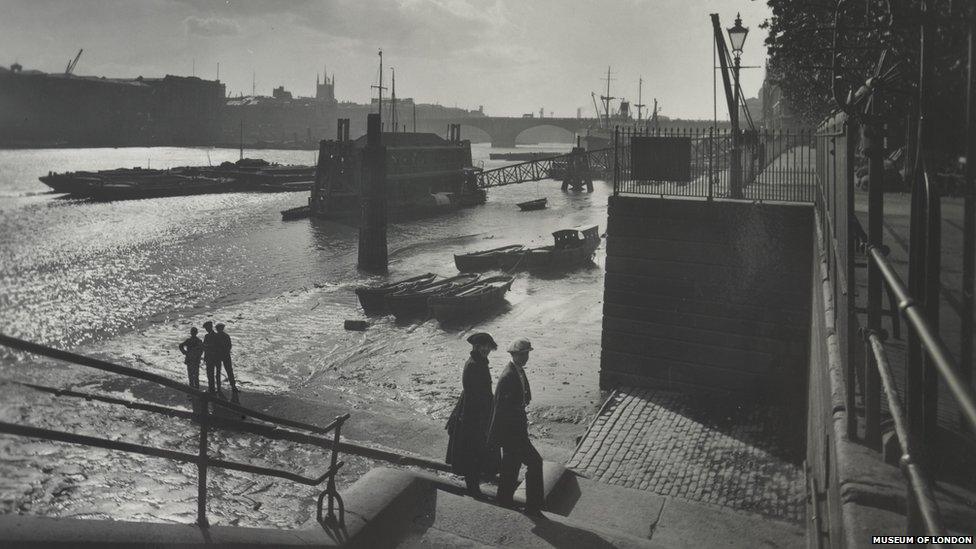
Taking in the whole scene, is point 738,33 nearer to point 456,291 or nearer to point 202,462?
point 456,291

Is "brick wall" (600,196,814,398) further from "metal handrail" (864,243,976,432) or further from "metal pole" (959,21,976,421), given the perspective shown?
"metal handrail" (864,243,976,432)

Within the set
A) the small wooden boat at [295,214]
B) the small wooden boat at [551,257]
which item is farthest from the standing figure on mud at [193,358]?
the small wooden boat at [295,214]

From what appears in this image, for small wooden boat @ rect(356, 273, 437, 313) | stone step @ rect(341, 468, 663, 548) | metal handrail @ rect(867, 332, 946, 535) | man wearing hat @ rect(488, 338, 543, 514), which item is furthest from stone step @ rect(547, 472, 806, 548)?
small wooden boat @ rect(356, 273, 437, 313)

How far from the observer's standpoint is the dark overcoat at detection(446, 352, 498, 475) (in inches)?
304

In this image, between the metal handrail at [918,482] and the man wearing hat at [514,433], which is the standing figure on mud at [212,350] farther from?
the metal handrail at [918,482]

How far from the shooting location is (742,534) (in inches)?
324

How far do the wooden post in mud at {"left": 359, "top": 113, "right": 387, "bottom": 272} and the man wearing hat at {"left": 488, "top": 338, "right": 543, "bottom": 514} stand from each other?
86.2 ft

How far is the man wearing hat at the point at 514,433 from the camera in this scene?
7422 mm

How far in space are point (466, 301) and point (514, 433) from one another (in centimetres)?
1626

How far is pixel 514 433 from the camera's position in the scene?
7.49 m

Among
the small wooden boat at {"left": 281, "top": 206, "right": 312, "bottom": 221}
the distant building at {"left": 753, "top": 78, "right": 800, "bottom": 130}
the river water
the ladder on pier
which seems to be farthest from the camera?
the ladder on pier

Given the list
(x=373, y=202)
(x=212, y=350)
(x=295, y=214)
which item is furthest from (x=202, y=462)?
(x=295, y=214)

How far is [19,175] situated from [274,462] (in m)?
90.5

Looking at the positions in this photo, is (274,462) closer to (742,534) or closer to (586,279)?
(742,534)
